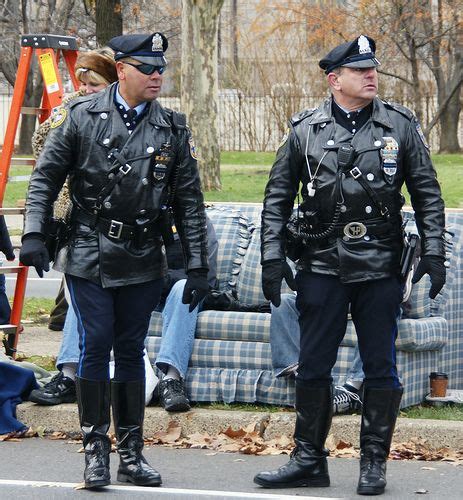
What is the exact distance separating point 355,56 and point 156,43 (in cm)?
92

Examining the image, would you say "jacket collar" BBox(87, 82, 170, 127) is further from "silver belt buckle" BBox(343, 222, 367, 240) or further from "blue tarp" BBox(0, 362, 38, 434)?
"blue tarp" BBox(0, 362, 38, 434)

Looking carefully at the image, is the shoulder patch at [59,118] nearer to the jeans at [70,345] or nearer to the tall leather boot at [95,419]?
the tall leather boot at [95,419]

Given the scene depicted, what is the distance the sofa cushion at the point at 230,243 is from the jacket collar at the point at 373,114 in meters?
2.48

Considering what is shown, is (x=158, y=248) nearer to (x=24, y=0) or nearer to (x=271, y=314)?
(x=271, y=314)

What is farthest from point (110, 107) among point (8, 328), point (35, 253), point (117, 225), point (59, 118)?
point (8, 328)

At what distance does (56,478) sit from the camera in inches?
238

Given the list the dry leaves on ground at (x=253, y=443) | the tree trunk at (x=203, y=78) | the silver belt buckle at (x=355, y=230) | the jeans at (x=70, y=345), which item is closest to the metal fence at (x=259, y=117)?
the tree trunk at (x=203, y=78)

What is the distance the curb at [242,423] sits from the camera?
661 centimetres

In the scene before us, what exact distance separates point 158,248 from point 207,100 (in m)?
15.8

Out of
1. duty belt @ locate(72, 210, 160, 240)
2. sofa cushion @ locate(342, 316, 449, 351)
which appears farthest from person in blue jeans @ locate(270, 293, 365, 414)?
duty belt @ locate(72, 210, 160, 240)

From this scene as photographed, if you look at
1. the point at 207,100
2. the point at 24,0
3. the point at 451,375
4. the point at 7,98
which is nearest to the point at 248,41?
the point at 24,0

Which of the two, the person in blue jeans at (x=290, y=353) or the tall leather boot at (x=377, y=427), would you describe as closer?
the tall leather boot at (x=377, y=427)

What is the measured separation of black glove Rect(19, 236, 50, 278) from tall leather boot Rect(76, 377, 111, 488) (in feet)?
1.94

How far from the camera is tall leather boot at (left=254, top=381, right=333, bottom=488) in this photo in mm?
5824
